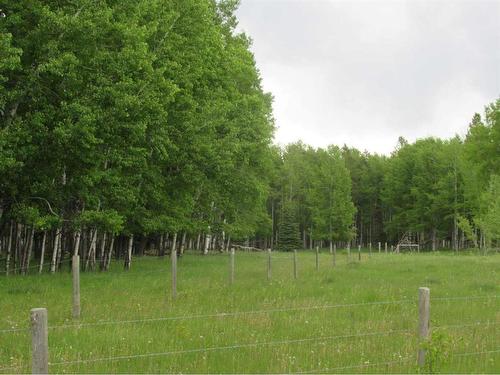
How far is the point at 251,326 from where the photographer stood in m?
11.8

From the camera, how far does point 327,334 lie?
11.2 meters

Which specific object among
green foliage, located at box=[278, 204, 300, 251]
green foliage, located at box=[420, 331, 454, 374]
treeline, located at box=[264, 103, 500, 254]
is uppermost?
treeline, located at box=[264, 103, 500, 254]

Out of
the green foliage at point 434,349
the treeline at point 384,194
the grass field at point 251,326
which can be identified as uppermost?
the treeline at point 384,194

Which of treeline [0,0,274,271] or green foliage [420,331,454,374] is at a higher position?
treeline [0,0,274,271]

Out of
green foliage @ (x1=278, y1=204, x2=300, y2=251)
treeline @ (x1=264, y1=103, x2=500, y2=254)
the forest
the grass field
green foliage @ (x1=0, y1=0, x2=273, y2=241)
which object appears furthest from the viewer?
green foliage @ (x1=278, y1=204, x2=300, y2=251)

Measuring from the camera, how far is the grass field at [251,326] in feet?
28.7

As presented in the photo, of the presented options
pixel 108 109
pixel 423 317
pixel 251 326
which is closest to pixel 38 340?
pixel 423 317

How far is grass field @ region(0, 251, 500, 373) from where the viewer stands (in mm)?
8734

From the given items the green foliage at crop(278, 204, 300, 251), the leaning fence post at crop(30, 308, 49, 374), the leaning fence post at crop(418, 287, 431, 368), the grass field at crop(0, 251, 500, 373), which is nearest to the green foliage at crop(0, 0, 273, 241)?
the grass field at crop(0, 251, 500, 373)

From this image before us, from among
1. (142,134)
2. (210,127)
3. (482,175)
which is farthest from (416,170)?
(142,134)

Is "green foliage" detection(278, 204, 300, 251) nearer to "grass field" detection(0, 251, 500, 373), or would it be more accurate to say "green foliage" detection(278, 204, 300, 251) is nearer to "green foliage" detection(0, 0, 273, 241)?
"green foliage" detection(0, 0, 273, 241)

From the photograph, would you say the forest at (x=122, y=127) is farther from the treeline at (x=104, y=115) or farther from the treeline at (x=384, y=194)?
the treeline at (x=384, y=194)

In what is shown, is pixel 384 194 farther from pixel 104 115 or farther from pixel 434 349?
pixel 434 349

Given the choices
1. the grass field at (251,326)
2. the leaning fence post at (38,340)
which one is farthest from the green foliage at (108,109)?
the leaning fence post at (38,340)
